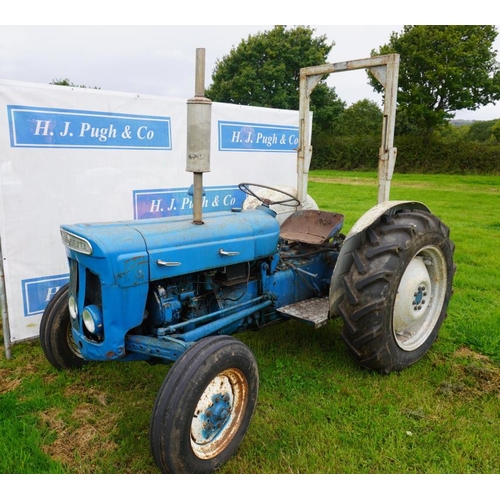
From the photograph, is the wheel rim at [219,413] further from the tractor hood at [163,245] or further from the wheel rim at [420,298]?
the wheel rim at [420,298]

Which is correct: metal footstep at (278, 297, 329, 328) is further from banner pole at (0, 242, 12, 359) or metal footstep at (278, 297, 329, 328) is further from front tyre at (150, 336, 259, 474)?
banner pole at (0, 242, 12, 359)

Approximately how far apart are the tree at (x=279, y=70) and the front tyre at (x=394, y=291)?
25.9 meters

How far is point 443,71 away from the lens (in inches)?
974

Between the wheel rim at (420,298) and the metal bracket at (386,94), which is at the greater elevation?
the metal bracket at (386,94)

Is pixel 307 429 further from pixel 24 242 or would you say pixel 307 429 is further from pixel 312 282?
pixel 24 242

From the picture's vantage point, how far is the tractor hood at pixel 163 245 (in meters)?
2.51

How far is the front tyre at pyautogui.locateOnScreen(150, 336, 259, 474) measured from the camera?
2219mm

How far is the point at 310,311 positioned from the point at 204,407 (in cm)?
139

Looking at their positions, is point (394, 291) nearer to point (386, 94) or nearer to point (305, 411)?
point (305, 411)

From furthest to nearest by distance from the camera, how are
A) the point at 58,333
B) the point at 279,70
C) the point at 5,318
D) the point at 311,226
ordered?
the point at 279,70
the point at 311,226
the point at 5,318
the point at 58,333

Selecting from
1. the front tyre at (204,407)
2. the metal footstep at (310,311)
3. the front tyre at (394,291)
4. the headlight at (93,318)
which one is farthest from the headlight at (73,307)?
the front tyre at (394,291)

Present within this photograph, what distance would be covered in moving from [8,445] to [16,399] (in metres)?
0.57

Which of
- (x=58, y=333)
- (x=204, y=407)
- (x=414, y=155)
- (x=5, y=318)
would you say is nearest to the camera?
(x=204, y=407)

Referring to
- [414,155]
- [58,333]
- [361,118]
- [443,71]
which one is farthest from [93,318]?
[361,118]
